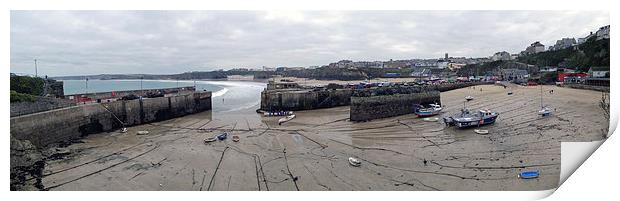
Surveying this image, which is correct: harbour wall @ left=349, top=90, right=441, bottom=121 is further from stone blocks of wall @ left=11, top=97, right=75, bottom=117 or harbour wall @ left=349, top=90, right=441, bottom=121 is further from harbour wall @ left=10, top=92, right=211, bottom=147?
stone blocks of wall @ left=11, top=97, right=75, bottom=117

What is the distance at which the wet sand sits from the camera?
20.4 feet

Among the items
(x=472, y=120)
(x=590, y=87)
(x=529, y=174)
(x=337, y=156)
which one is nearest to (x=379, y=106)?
(x=472, y=120)

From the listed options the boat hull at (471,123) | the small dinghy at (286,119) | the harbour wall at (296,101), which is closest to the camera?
the boat hull at (471,123)

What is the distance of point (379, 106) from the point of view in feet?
40.2

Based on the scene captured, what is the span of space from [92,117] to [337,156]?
7723 mm

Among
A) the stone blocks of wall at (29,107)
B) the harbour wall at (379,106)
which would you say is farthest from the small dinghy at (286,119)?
the stone blocks of wall at (29,107)

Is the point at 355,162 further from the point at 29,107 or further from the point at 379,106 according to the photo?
the point at 29,107

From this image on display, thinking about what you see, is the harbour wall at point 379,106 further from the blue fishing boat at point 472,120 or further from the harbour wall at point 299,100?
the harbour wall at point 299,100

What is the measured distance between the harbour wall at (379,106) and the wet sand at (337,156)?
16.5 inches

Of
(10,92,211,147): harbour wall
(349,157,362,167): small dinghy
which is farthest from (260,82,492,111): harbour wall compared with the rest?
(349,157,362,167): small dinghy

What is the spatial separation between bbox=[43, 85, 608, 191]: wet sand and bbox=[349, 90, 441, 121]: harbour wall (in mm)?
420

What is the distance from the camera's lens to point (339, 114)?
14703mm

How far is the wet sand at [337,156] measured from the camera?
621 centimetres
